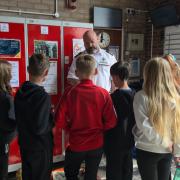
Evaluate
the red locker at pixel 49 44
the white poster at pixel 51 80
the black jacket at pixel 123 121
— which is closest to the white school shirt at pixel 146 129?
the black jacket at pixel 123 121

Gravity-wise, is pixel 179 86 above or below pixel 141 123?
above

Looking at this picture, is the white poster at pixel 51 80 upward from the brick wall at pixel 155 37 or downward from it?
downward

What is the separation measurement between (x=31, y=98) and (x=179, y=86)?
4.36 ft

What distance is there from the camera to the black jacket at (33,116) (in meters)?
1.93

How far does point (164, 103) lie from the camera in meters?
1.88

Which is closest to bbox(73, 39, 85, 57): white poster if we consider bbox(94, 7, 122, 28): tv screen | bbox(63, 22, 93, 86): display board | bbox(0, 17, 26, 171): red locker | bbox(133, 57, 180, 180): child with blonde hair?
bbox(63, 22, 93, 86): display board

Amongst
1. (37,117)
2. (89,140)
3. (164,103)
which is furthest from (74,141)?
(164,103)

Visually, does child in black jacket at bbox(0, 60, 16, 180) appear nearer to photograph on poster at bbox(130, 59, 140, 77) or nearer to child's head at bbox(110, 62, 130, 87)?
child's head at bbox(110, 62, 130, 87)

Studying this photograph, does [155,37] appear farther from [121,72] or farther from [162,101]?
[162,101]

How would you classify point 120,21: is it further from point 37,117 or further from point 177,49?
point 37,117

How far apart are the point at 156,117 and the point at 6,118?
1174 mm

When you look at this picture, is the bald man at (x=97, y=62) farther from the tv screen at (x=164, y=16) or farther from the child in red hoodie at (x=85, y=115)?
the tv screen at (x=164, y=16)

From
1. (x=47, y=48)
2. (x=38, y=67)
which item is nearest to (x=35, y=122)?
(x=38, y=67)

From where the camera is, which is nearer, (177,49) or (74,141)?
(74,141)
